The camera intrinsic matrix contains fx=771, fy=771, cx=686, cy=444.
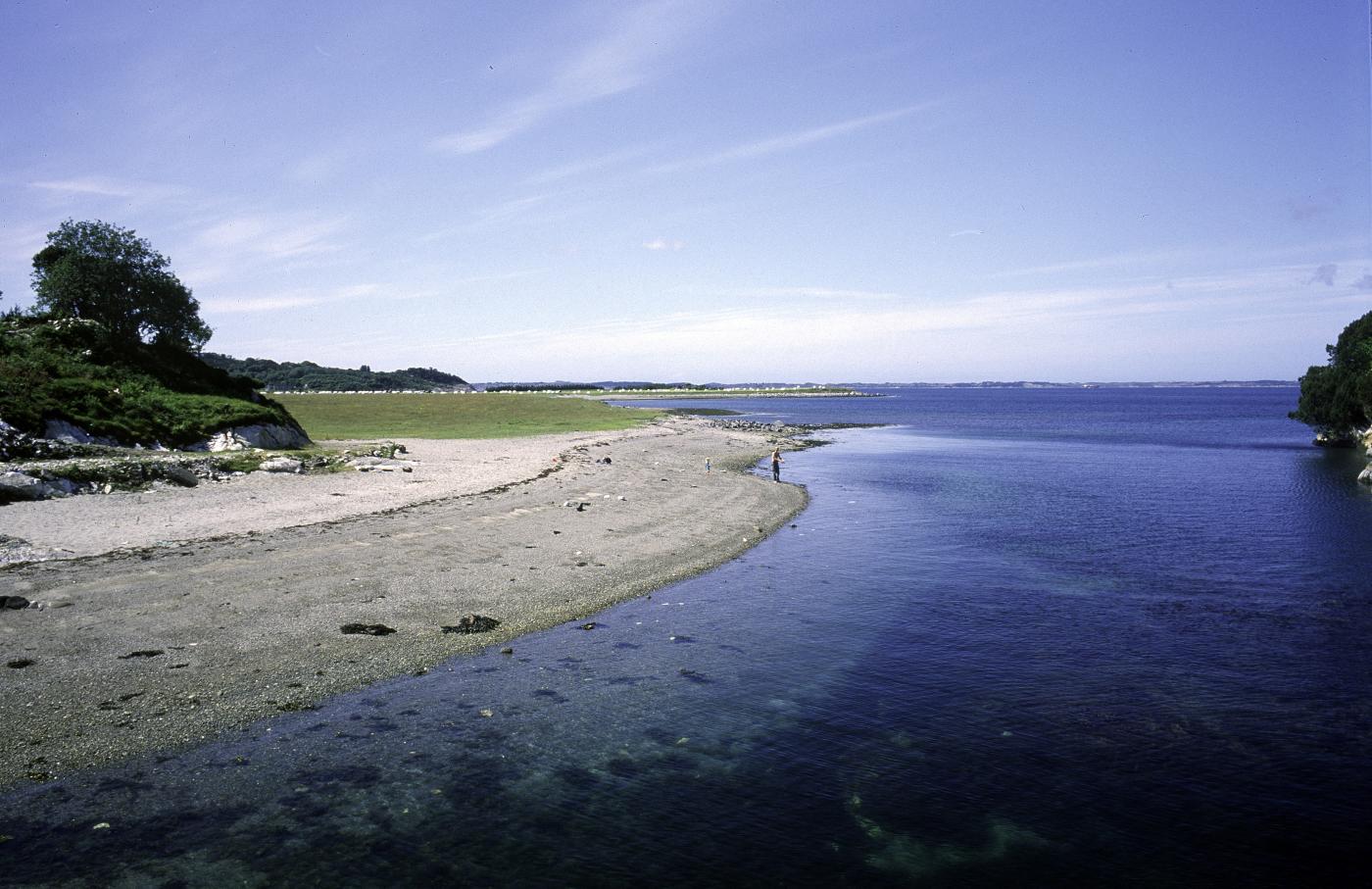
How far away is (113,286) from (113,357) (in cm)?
899

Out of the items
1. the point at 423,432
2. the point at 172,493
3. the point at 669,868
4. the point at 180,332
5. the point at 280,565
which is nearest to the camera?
the point at 669,868

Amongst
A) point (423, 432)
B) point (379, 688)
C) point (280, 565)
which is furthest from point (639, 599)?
point (423, 432)

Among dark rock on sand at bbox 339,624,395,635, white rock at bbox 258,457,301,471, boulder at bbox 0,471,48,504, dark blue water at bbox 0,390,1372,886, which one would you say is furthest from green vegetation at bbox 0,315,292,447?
dark blue water at bbox 0,390,1372,886

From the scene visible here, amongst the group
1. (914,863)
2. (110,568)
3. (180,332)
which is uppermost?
(180,332)

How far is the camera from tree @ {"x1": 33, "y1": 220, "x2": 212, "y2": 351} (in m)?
54.1

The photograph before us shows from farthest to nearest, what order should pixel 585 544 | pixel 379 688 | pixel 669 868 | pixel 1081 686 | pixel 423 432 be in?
1. pixel 423 432
2. pixel 585 544
3. pixel 1081 686
4. pixel 379 688
5. pixel 669 868

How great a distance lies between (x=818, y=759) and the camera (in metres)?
12.9

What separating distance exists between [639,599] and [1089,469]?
5142cm

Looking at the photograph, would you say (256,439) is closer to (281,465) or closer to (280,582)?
(281,465)

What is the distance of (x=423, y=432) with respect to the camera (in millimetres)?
80500

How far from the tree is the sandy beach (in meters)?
30.1

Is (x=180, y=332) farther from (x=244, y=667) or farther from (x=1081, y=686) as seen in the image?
(x=1081, y=686)

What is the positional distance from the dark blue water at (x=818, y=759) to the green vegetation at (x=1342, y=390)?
63749 mm

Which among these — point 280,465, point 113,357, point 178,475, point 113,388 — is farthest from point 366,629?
point 113,357
